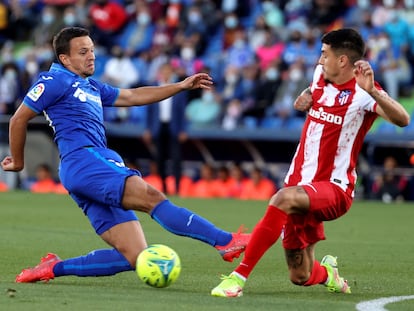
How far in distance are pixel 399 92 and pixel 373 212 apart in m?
5.29

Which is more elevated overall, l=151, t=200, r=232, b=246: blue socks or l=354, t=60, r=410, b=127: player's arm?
l=354, t=60, r=410, b=127: player's arm

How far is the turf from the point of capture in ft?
24.5

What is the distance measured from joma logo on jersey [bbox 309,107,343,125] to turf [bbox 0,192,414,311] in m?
1.26

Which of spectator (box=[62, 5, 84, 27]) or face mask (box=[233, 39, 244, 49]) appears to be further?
spectator (box=[62, 5, 84, 27])

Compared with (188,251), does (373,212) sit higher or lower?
lower

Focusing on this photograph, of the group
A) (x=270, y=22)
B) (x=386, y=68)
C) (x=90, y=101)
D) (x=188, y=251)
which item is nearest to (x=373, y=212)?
(x=386, y=68)

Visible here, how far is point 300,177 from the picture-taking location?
825 cm

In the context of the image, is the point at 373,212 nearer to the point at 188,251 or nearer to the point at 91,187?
the point at 188,251

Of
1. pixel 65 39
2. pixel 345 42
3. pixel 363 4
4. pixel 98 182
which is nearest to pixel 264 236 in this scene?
pixel 98 182

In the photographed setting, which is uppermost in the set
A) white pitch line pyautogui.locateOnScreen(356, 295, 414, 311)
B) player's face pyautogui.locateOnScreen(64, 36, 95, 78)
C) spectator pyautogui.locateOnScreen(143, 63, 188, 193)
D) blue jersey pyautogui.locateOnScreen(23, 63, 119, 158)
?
player's face pyautogui.locateOnScreen(64, 36, 95, 78)

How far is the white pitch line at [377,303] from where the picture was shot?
23.9 feet

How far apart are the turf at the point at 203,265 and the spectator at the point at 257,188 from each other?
3.42m

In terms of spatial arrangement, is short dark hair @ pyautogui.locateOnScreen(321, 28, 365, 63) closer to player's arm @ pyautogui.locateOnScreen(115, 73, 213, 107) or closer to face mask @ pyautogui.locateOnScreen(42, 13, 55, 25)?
player's arm @ pyautogui.locateOnScreen(115, 73, 213, 107)

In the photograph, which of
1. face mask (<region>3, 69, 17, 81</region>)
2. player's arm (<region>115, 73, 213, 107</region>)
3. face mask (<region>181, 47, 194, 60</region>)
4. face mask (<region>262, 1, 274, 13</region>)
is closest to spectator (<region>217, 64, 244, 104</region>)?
face mask (<region>181, 47, 194, 60</region>)
